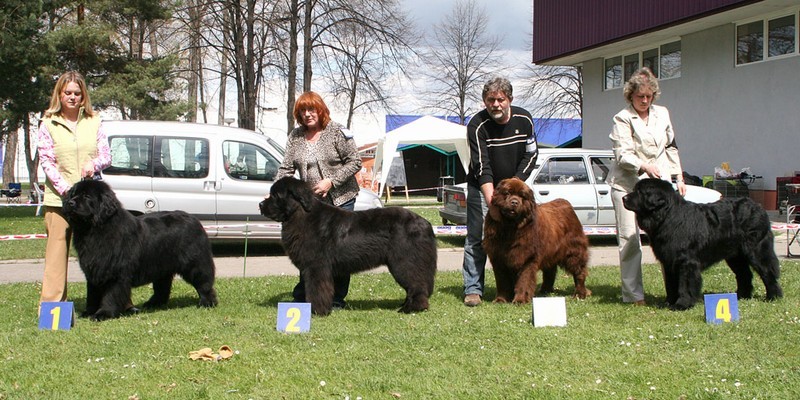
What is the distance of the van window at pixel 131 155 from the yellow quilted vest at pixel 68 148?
4.88 m

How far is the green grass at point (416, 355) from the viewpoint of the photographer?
389cm

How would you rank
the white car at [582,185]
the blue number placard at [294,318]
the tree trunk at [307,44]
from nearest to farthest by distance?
the blue number placard at [294,318]
the white car at [582,185]
the tree trunk at [307,44]

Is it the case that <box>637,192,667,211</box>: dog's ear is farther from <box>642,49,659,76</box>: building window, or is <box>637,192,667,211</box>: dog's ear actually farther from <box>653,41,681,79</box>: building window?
<box>642,49,659,76</box>: building window

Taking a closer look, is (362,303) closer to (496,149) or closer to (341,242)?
(341,242)

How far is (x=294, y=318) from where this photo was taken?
17.3ft

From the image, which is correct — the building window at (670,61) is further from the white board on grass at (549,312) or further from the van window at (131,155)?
the white board on grass at (549,312)

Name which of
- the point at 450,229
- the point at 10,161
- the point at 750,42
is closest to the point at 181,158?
the point at 450,229

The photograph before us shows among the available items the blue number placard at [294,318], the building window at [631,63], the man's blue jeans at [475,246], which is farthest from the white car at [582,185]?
the building window at [631,63]

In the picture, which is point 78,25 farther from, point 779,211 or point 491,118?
point 779,211

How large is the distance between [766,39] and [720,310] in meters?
14.5

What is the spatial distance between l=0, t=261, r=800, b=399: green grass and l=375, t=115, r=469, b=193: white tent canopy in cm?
1751

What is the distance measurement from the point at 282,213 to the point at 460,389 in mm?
2547

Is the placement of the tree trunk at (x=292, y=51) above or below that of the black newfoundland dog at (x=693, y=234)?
above

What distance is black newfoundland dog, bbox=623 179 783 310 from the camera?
19.2 feet
